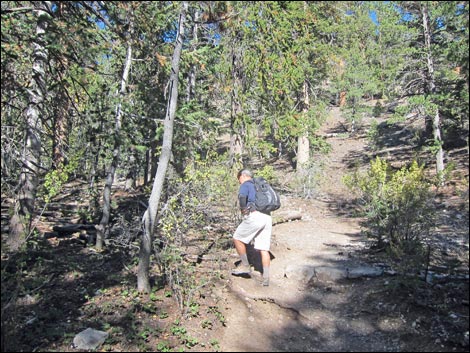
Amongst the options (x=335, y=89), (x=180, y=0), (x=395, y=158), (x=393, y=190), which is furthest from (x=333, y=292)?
(x=335, y=89)

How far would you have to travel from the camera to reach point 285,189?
696 inches

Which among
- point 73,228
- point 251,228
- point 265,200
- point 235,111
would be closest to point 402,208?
point 265,200

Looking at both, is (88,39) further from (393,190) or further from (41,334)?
(393,190)

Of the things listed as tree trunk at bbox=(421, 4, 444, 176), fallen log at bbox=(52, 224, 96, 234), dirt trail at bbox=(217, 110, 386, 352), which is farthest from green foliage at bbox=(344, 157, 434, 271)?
tree trunk at bbox=(421, 4, 444, 176)

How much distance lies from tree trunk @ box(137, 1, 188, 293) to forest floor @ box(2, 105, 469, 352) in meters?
0.35

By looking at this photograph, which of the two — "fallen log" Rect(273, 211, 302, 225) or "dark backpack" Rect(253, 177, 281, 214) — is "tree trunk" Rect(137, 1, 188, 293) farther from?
"fallen log" Rect(273, 211, 302, 225)

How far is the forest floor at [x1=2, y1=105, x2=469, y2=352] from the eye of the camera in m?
4.54

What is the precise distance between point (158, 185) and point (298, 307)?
299 cm

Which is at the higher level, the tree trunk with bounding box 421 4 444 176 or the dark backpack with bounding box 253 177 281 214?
the tree trunk with bounding box 421 4 444 176

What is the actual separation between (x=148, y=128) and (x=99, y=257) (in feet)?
14.7

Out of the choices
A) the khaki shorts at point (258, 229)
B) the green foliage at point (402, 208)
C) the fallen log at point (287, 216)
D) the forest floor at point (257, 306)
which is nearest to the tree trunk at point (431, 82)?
the fallen log at point (287, 216)

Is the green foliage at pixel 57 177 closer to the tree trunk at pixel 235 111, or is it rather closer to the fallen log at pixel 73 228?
the fallen log at pixel 73 228

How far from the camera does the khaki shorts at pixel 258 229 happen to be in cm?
679

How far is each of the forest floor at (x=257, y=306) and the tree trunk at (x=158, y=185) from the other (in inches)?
13.9
